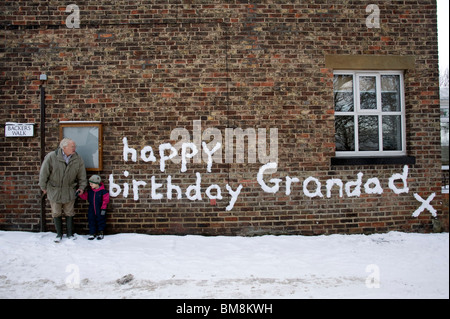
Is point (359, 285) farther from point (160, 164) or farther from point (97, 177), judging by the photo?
point (97, 177)

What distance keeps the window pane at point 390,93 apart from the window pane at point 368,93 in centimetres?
16

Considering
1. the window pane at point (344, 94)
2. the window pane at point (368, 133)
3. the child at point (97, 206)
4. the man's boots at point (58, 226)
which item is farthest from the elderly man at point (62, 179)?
the window pane at point (368, 133)

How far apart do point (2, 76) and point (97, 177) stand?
8.16 ft

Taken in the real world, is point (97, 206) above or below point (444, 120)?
below

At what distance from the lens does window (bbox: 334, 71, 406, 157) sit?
5.70 metres

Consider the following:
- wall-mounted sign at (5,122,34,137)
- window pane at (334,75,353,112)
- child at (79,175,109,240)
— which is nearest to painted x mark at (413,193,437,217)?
window pane at (334,75,353,112)

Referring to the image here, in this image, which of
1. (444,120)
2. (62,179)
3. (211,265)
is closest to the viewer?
(211,265)

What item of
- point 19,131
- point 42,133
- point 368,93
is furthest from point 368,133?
point 19,131

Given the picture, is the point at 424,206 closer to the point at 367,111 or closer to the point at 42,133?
the point at 367,111

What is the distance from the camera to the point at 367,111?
5703 millimetres

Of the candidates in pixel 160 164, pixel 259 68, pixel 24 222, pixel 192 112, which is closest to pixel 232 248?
pixel 160 164

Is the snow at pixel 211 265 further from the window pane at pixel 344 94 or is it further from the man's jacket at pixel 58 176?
the window pane at pixel 344 94

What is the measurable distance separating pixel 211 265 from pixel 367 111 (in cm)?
393

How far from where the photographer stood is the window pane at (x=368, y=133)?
5.74 metres
